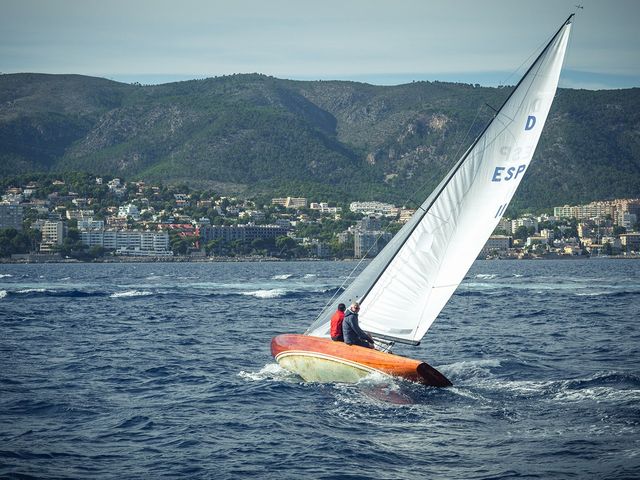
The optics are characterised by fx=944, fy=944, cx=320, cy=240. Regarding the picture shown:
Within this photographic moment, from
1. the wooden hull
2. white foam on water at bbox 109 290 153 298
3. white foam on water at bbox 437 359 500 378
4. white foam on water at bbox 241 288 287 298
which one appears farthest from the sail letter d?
white foam on water at bbox 109 290 153 298

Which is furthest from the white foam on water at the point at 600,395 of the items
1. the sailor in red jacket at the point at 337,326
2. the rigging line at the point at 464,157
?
the sailor in red jacket at the point at 337,326

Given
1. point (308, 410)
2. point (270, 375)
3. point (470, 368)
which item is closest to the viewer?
point (308, 410)

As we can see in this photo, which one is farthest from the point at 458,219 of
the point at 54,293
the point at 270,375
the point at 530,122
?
the point at 54,293

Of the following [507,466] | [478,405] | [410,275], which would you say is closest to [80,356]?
[410,275]

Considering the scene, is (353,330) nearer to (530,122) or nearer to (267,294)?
(530,122)

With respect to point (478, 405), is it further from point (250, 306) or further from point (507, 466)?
point (250, 306)

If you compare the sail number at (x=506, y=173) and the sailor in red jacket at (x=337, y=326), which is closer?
the sail number at (x=506, y=173)

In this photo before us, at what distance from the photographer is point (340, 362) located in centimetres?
2338

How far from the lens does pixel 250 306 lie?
56.8 metres

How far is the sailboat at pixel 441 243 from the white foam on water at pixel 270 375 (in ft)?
2.24

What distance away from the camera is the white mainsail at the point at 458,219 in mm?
22438

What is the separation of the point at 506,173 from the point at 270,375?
27.9 ft

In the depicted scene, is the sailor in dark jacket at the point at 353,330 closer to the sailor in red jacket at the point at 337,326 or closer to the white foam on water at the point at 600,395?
the sailor in red jacket at the point at 337,326

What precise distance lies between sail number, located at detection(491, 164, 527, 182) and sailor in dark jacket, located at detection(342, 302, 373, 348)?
4.66m
